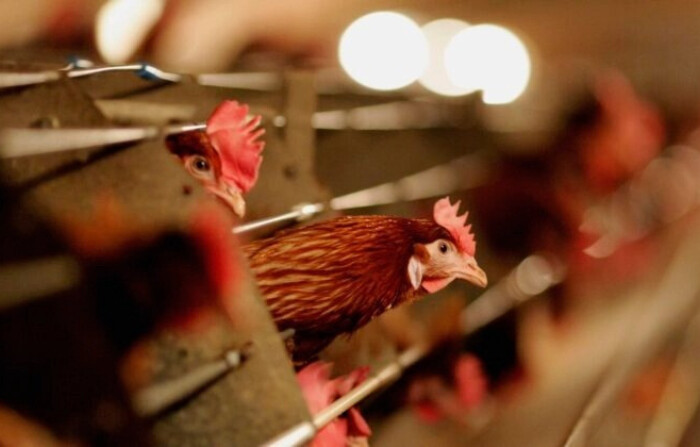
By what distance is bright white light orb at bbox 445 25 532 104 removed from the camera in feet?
4.90

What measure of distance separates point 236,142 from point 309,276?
10 centimetres

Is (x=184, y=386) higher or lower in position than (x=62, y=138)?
lower

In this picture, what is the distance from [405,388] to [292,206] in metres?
0.19

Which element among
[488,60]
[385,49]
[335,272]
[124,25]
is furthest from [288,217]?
[488,60]

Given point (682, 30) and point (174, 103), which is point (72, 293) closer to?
point (174, 103)

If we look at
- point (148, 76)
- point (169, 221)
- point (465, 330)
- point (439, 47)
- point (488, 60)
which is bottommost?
point (465, 330)

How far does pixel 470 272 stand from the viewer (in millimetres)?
561

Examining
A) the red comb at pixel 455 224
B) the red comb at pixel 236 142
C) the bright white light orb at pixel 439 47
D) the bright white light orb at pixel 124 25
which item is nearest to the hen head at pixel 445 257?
the red comb at pixel 455 224

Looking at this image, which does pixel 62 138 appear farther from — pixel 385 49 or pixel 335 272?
pixel 385 49

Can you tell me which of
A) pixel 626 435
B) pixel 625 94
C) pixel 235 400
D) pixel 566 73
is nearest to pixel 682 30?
pixel 566 73

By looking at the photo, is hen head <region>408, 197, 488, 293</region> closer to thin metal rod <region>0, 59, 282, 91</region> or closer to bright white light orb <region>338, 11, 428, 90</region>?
thin metal rod <region>0, 59, 282, 91</region>

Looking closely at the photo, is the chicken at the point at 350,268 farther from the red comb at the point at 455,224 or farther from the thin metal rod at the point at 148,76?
the thin metal rod at the point at 148,76

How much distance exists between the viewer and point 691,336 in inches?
36.6

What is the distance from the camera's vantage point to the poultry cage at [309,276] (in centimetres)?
34
